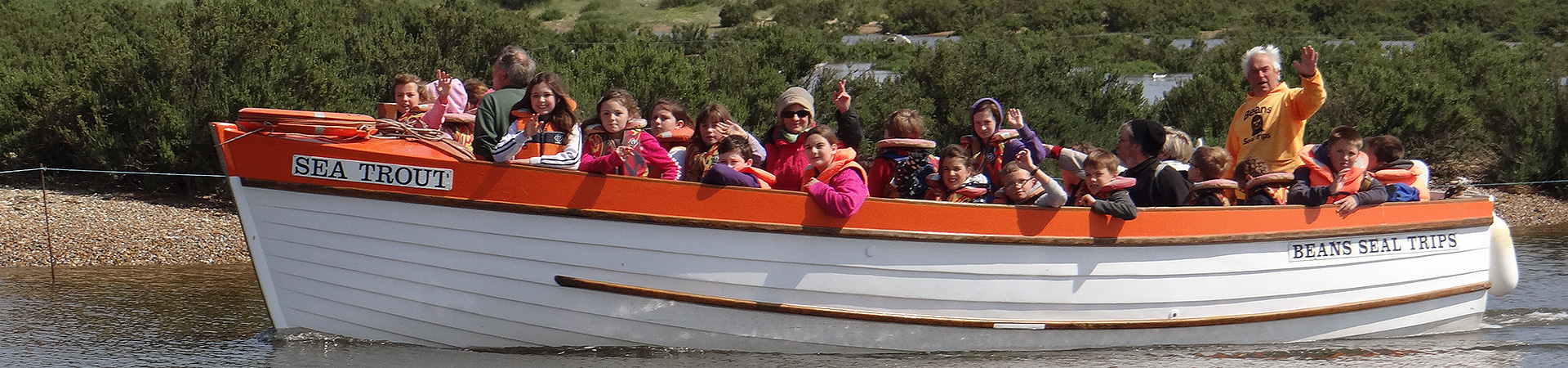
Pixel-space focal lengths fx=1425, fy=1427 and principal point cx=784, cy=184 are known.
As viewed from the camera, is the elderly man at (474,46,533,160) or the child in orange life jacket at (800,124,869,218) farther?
the elderly man at (474,46,533,160)

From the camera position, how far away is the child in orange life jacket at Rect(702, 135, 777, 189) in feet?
22.1

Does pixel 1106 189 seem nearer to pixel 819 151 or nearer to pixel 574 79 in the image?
pixel 819 151

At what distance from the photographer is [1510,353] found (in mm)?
8078

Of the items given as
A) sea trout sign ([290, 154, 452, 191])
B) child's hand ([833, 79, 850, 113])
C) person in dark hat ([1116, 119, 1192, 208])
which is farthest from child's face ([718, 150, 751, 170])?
person in dark hat ([1116, 119, 1192, 208])

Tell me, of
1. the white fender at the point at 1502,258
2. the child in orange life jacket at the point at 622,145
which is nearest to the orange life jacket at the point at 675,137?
the child in orange life jacket at the point at 622,145

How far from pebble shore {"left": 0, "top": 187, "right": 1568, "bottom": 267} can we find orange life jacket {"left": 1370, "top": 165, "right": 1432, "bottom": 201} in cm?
829

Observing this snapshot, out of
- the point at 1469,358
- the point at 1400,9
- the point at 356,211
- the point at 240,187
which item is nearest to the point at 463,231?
the point at 356,211

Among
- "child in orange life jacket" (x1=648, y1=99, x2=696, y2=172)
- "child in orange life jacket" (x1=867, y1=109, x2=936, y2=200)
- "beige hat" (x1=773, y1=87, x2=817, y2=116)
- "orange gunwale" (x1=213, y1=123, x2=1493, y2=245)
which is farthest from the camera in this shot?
"child in orange life jacket" (x1=648, y1=99, x2=696, y2=172)

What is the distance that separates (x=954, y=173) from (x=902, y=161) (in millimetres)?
375

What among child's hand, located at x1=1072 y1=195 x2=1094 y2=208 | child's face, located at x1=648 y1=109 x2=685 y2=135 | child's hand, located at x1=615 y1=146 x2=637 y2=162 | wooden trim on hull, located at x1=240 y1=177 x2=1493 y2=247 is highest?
child's face, located at x1=648 y1=109 x2=685 y2=135

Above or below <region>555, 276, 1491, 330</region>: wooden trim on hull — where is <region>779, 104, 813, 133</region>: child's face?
above

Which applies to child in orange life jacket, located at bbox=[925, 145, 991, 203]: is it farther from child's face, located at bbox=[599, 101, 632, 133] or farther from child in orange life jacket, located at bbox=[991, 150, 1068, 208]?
child's face, located at bbox=[599, 101, 632, 133]

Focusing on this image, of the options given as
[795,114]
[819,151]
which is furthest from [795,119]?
[819,151]

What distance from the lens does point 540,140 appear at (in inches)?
274
